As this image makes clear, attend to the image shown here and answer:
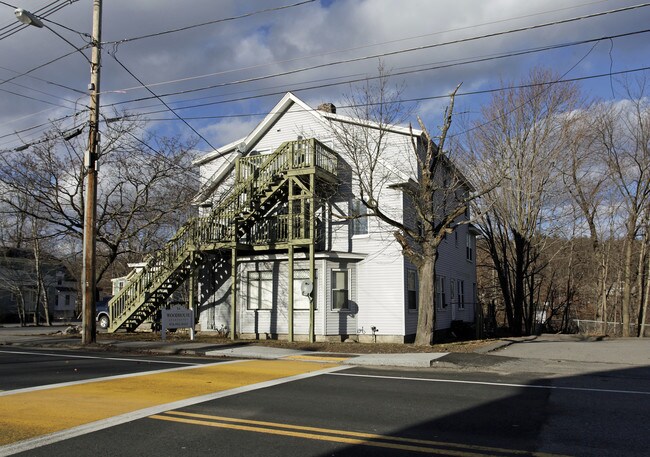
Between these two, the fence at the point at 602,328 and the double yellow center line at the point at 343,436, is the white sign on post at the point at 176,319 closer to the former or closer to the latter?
the double yellow center line at the point at 343,436

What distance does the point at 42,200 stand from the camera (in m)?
22.4

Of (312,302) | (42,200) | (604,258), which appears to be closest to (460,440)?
(312,302)

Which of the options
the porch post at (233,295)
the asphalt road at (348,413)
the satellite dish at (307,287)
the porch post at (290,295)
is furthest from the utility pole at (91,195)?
the satellite dish at (307,287)

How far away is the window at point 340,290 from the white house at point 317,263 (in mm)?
39

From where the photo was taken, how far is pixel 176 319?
786 inches

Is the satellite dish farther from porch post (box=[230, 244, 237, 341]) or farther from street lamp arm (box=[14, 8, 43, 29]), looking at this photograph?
street lamp arm (box=[14, 8, 43, 29])

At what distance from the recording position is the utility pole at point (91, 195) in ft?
57.2

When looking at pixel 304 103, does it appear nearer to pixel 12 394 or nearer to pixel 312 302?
pixel 312 302

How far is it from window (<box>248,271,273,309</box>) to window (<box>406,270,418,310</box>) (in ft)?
18.3

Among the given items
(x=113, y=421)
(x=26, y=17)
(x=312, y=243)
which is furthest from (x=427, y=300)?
(x=26, y=17)

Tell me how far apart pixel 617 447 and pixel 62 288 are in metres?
67.8

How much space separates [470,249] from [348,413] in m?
26.6

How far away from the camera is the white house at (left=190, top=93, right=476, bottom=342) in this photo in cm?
2053

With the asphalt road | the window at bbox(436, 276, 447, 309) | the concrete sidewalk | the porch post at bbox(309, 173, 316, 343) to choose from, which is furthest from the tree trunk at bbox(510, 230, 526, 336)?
the asphalt road
